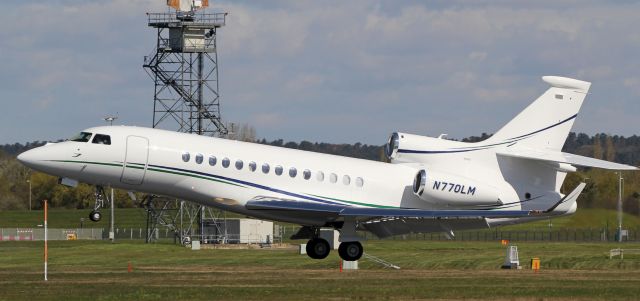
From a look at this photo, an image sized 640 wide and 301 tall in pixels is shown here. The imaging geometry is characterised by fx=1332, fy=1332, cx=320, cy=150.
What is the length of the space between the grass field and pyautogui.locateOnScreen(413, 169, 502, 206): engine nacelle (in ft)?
8.98

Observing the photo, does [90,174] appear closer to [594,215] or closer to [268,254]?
[594,215]

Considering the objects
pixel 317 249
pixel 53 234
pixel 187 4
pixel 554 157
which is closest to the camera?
pixel 554 157

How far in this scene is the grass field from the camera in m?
38.4

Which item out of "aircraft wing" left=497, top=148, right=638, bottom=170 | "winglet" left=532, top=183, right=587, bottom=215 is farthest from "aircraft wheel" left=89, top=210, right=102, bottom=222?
"winglet" left=532, top=183, right=587, bottom=215

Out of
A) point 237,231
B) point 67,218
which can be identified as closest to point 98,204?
point 237,231

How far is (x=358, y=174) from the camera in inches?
1684

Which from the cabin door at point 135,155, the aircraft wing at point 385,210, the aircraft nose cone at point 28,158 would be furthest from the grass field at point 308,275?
the aircraft nose cone at point 28,158

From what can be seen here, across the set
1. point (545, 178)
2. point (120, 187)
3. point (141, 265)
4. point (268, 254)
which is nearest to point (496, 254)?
point (268, 254)

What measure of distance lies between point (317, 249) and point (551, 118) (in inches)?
353

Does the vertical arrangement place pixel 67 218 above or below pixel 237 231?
above

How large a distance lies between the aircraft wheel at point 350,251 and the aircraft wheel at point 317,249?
64cm

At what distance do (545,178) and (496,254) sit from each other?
25.2 metres

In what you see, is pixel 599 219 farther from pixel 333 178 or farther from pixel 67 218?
pixel 67 218

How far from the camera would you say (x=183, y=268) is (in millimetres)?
56812
